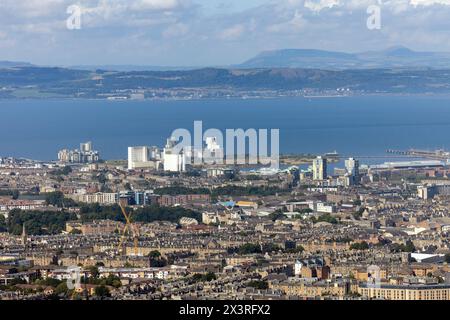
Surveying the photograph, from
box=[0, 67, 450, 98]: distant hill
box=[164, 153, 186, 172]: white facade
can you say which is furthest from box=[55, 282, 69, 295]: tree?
box=[0, 67, 450, 98]: distant hill

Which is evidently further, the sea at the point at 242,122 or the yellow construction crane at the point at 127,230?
the sea at the point at 242,122

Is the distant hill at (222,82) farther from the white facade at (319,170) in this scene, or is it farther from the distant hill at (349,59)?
the white facade at (319,170)

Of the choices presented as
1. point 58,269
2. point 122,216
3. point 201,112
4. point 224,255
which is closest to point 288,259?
point 224,255

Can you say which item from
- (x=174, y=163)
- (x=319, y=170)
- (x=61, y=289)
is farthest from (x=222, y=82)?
(x=61, y=289)

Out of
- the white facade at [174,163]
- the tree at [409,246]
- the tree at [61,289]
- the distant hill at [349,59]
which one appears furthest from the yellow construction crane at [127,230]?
the distant hill at [349,59]
